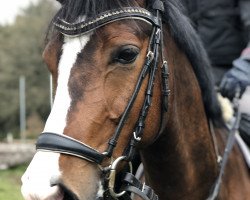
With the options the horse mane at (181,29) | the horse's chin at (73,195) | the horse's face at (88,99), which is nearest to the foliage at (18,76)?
the horse mane at (181,29)

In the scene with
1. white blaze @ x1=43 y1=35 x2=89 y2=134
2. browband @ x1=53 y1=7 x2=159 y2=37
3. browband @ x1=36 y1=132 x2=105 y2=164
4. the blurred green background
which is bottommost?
the blurred green background

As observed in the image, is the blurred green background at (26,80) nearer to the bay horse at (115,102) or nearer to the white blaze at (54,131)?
the bay horse at (115,102)

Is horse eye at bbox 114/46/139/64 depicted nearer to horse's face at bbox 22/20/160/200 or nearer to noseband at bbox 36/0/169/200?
horse's face at bbox 22/20/160/200

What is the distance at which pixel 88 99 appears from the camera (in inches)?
110

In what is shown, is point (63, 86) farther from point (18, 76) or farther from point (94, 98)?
point (18, 76)

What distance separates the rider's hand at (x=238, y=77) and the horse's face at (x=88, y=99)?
41.9 inches

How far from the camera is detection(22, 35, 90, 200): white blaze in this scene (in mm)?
2570

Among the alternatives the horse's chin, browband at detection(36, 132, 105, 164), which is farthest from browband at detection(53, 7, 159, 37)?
the horse's chin

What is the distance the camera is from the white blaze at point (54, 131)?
257 centimetres

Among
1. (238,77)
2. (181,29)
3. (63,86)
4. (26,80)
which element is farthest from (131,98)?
(26,80)

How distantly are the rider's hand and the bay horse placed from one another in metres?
0.48

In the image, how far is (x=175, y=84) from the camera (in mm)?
3418

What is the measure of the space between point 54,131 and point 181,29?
3.62 feet

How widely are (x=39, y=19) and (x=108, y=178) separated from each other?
1517 inches
